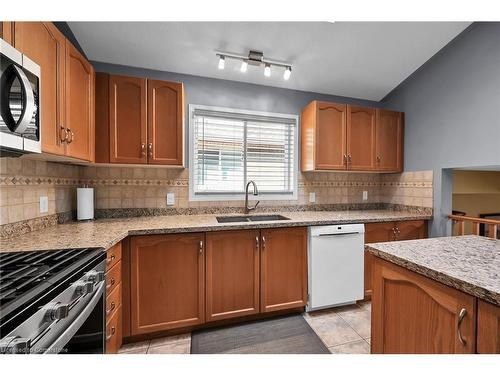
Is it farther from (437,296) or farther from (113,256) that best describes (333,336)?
(113,256)

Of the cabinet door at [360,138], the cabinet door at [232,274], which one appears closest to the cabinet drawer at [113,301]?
the cabinet door at [232,274]

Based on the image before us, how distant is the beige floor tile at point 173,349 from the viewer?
1587 mm

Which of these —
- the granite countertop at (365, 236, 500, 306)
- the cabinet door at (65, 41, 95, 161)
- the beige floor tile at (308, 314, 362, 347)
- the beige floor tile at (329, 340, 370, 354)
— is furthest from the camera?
the beige floor tile at (308, 314, 362, 347)

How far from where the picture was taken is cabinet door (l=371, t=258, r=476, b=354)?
724mm

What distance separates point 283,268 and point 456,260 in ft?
4.14

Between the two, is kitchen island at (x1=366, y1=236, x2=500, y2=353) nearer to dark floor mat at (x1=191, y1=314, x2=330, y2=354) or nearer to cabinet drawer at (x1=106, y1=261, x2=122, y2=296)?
dark floor mat at (x1=191, y1=314, x2=330, y2=354)

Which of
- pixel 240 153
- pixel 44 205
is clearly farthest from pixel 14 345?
pixel 240 153

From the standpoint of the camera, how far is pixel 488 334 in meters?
0.65

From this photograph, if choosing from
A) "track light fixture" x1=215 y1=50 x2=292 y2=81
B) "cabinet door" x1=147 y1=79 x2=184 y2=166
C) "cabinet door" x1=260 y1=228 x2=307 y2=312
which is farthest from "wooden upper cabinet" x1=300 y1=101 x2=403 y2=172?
"cabinet door" x1=147 y1=79 x2=184 y2=166

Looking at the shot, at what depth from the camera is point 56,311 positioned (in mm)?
735

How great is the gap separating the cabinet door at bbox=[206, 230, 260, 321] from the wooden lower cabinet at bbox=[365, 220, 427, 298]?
1107 mm
